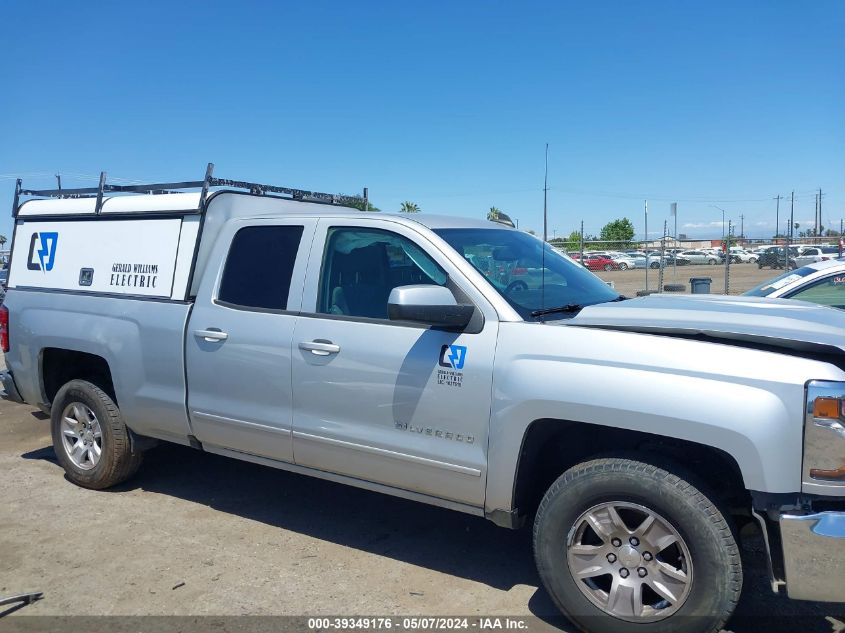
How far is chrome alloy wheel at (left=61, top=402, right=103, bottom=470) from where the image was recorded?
17.0 feet

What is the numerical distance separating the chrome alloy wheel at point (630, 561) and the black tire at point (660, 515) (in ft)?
0.08

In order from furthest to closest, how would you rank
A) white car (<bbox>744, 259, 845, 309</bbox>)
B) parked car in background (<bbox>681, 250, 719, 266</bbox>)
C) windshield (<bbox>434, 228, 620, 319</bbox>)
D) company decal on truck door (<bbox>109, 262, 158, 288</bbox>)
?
parked car in background (<bbox>681, 250, 719, 266</bbox>) → white car (<bbox>744, 259, 845, 309</bbox>) → company decal on truck door (<bbox>109, 262, 158, 288</bbox>) → windshield (<bbox>434, 228, 620, 319</bbox>)

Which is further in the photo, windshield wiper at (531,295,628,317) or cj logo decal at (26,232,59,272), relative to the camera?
cj logo decal at (26,232,59,272)

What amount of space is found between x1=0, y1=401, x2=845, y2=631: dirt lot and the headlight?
2.73ft

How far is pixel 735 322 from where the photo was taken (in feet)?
10.2

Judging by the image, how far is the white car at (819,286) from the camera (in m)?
5.66

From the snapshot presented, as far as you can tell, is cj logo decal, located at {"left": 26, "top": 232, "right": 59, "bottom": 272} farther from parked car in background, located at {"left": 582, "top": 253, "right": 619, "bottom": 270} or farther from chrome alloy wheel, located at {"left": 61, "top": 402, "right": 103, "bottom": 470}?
parked car in background, located at {"left": 582, "top": 253, "right": 619, "bottom": 270}

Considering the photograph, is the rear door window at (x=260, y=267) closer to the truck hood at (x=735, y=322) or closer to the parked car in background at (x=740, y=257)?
the truck hood at (x=735, y=322)

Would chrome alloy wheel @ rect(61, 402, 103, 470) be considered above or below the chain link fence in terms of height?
below

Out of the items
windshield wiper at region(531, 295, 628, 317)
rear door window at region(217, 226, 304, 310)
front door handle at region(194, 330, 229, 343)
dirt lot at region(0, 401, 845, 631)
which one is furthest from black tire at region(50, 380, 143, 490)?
windshield wiper at region(531, 295, 628, 317)

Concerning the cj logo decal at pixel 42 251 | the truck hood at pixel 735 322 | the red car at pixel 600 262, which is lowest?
the truck hood at pixel 735 322

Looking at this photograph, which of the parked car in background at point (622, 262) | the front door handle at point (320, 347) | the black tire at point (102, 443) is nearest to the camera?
the front door handle at point (320, 347)

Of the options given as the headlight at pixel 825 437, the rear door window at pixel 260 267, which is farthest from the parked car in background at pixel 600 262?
the headlight at pixel 825 437

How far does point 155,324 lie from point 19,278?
1759 mm
